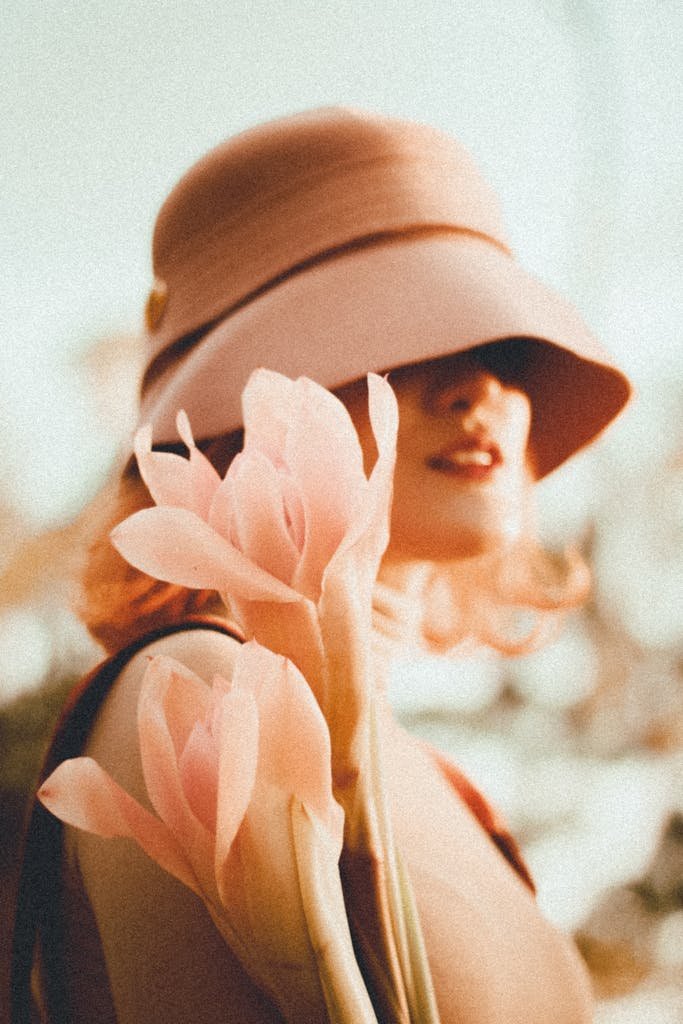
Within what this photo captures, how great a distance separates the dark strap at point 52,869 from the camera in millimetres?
538

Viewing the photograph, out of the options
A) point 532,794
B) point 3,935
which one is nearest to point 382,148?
point 3,935

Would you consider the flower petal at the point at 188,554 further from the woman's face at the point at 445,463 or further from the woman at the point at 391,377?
the woman's face at the point at 445,463

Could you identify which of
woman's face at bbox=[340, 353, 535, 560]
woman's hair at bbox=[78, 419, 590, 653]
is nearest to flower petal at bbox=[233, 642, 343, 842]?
woman's hair at bbox=[78, 419, 590, 653]

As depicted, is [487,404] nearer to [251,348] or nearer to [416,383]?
[416,383]

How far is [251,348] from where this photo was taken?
654mm

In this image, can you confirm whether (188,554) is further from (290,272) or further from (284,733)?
(290,272)

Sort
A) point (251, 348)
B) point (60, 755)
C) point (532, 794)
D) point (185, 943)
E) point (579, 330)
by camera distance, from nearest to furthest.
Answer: point (185, 943)
point (60, 755)
point (251, 348)
point (579, 330)
point (532, 794)

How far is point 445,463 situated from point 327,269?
163 mm

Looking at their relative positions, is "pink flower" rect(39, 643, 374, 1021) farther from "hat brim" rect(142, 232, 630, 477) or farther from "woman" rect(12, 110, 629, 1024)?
"hat brim" rect(142, 232, 630, 477)

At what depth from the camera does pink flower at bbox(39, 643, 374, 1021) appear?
27 centimetres

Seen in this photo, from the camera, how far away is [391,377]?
692 millimetres

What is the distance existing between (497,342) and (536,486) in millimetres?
279

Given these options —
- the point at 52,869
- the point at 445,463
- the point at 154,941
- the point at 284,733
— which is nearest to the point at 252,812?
the point at 284,733

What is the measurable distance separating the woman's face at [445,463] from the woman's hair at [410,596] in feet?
0.20
